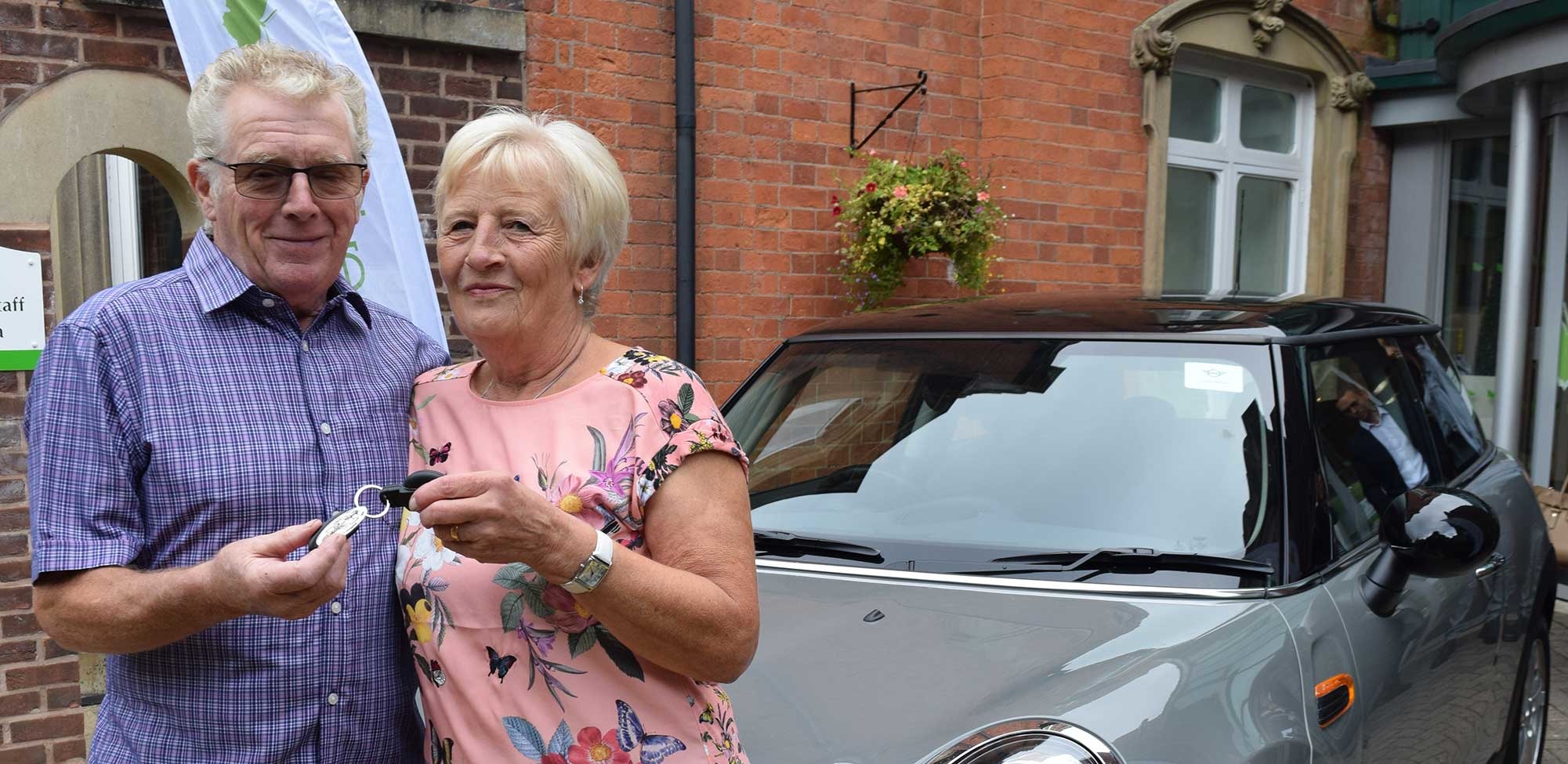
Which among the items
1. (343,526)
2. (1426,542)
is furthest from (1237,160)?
(343,526)

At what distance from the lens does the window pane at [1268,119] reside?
8391 millimetres

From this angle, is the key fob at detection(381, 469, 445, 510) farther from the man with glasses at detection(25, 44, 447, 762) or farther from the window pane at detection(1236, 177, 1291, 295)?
the window pane at detection(1236, 177, 1291, 295)

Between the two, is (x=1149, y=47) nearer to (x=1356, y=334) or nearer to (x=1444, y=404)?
(x=1444, y=404)

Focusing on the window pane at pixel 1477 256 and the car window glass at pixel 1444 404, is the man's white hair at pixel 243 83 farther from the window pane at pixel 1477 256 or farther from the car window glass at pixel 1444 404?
the window pane at pixel 1477 256

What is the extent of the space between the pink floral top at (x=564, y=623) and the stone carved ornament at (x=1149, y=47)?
20.3 feet

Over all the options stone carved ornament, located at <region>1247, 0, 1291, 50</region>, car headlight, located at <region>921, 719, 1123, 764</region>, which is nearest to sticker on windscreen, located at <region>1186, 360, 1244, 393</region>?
car headlight, located at <region>921, 719, 1123, 764</region>

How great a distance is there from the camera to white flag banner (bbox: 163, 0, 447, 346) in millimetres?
3828

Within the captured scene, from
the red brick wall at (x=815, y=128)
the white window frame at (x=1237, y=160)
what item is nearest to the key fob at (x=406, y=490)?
the red brick wall at (x=815, y=128)

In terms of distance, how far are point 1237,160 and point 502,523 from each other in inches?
307

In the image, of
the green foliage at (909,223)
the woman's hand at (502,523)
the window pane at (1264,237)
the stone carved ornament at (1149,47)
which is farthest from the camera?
the window pane at (1264,237)

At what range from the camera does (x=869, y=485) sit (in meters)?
3.01

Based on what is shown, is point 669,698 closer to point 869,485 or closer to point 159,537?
point 159,537

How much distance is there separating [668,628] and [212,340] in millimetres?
756

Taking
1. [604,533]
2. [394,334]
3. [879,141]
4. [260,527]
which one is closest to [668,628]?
[604,533]
